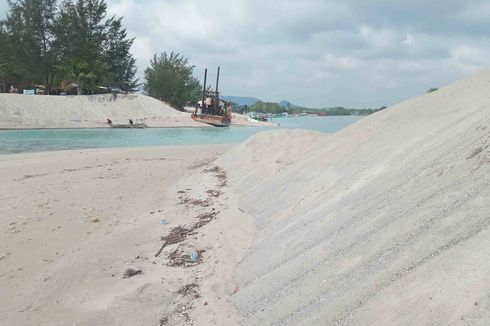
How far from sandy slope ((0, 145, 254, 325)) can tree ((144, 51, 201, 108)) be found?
7629 cm

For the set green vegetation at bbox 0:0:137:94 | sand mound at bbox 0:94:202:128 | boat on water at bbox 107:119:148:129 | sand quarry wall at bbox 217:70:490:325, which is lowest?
boat on water at bbox 107:119:148:129

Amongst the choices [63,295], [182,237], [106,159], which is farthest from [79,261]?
[106,159]

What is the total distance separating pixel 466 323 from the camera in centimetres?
278

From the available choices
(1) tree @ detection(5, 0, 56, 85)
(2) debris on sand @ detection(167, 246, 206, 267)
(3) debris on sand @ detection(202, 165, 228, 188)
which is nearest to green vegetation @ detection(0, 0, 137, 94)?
(1) tree @ detection(5, 0, 56, 85)

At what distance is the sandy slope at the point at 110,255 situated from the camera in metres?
4.96

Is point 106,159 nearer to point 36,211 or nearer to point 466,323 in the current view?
point 36,211

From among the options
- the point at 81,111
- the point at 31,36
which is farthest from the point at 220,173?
the point at 31,36

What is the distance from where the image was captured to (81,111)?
5747cm

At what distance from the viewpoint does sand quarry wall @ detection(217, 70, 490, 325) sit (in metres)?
3.27

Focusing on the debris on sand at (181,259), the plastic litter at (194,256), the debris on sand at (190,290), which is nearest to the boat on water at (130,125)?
the debris on sand at (181,259)

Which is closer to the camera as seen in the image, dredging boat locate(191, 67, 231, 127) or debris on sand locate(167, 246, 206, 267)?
debris on sand locate(167, 246, 206, 267)

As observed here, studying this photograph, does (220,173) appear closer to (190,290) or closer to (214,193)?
(214,193)

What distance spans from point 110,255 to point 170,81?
83.1m

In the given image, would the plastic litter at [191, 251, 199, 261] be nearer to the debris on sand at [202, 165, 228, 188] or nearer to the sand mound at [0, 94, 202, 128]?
the debris on sand at [202, 165, 228, 188]
